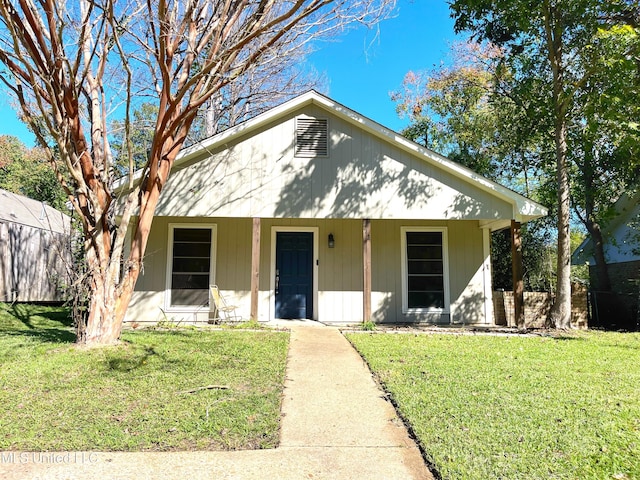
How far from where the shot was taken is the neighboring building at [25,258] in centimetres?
1071

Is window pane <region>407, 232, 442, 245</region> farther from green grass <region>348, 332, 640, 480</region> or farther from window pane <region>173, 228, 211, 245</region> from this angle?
window pane <region>173, 228, 211, 245</region>

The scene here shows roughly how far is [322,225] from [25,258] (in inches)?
343

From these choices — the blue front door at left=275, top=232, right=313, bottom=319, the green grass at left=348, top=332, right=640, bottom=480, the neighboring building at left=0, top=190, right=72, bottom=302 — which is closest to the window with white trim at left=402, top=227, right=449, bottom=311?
the blue front door at left=275, top=232, right=313, bottom=319

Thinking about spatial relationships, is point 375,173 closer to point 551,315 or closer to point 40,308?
point 551,315

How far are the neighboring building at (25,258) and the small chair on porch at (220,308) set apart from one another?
4028mm

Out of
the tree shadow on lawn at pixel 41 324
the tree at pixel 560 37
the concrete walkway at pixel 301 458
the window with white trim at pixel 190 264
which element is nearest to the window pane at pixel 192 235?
the window with white trim at pixel 190 264

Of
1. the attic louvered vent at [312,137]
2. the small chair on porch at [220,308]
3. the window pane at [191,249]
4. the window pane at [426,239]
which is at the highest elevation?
the attic louvered vent at [312,137]

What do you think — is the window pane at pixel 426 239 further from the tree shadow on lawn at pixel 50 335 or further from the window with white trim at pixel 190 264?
the tree shadow on lawn at pixel 50 335

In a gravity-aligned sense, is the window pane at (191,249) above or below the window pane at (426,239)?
below

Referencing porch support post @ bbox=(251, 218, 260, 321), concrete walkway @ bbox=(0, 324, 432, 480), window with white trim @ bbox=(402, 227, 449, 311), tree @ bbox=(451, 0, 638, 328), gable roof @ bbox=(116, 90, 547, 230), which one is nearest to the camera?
concrete walkway @ bbox=(0, 324, 432, 480)

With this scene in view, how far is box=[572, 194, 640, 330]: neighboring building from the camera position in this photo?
443 inches

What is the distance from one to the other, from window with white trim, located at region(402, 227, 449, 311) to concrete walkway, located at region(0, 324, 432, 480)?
5.95m

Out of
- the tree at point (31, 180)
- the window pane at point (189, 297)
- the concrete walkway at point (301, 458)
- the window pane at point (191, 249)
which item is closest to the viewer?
the concrete walkway at point (301, 458)

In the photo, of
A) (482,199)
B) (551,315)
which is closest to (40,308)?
(482,199)
